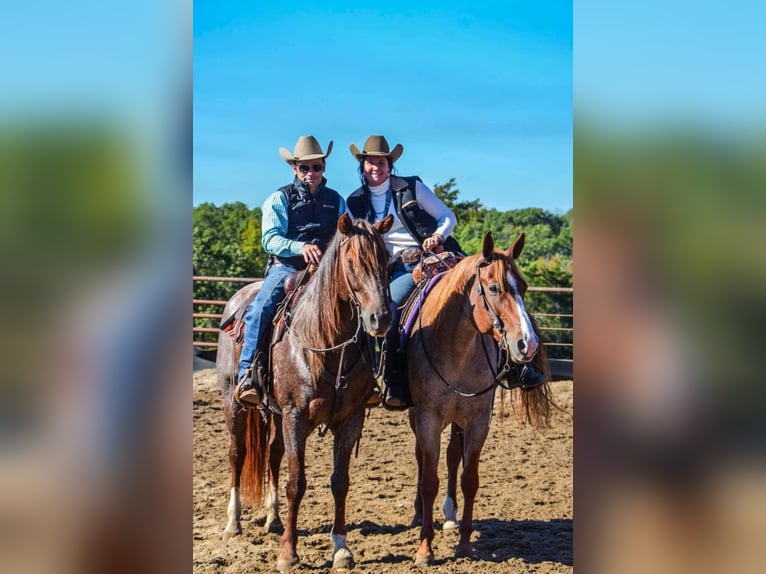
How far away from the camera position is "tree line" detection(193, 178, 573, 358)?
11.6m

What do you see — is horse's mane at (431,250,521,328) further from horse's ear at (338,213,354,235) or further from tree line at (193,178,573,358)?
tree line at (193,178,573,358)

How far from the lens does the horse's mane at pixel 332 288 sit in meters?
4.33

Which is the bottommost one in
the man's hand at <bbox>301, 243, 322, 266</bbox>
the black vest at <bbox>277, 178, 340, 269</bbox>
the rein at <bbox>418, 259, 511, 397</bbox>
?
the rein at <bbox>418, 259, 511, 397</bbox>

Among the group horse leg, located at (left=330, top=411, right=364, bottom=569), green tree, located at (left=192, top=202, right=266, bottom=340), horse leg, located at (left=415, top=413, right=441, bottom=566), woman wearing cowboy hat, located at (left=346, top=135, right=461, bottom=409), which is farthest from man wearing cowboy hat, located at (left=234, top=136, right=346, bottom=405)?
green tree, located at (left=192, top=202, right=266, bottom=340)

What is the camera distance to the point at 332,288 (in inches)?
181

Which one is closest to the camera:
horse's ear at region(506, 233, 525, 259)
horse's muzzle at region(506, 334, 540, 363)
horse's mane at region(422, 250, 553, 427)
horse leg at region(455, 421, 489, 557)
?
horse's muzzle at region(506, 334, 540, 363)

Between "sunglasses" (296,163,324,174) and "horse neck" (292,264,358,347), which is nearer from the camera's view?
"horse neck" (292,264,358,347)

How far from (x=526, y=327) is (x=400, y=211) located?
5.20 ft

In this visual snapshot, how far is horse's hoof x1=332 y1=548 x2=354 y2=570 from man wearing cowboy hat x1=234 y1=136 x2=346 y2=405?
1171 millimetres

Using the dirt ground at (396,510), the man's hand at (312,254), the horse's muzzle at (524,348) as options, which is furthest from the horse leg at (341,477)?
the horse's muzzle at (524,348)

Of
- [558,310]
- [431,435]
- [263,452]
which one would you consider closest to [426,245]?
[431,435]

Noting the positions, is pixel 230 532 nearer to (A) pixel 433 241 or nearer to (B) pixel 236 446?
(B) pixel 236 446

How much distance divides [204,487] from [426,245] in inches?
122
